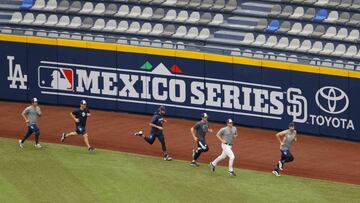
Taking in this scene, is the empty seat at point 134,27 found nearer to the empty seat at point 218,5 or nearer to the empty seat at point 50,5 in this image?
the empty seat at point 218,5

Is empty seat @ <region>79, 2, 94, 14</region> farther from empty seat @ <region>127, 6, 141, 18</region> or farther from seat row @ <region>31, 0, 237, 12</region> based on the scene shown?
empty seat @ <region>127, 6, 141, 18</region>

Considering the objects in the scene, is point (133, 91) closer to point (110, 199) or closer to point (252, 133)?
point (252, 133)

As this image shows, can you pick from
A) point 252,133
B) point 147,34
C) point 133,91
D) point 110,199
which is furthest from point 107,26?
point 110,199

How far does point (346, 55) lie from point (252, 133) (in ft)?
16.0

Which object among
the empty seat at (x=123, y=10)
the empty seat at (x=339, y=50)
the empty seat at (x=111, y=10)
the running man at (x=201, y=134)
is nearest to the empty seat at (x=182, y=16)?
the empty seat at (x=123, y=10)

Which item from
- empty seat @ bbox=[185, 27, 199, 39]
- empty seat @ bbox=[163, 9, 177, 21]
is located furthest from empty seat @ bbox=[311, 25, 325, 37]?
empty seat @ bbox=[163, 9, 177, 21]

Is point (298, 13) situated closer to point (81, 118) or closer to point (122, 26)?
point (122, 26)

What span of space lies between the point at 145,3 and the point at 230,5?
387 centimetres

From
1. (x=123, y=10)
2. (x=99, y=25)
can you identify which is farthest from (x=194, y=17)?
(x=99, y=25)

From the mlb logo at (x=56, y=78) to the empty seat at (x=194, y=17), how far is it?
570 centimetres

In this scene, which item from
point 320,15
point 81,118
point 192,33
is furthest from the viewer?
point 192,33

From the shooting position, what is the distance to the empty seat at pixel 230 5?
43.7m

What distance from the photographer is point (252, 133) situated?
1515 inches

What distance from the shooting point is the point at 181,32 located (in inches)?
1704
